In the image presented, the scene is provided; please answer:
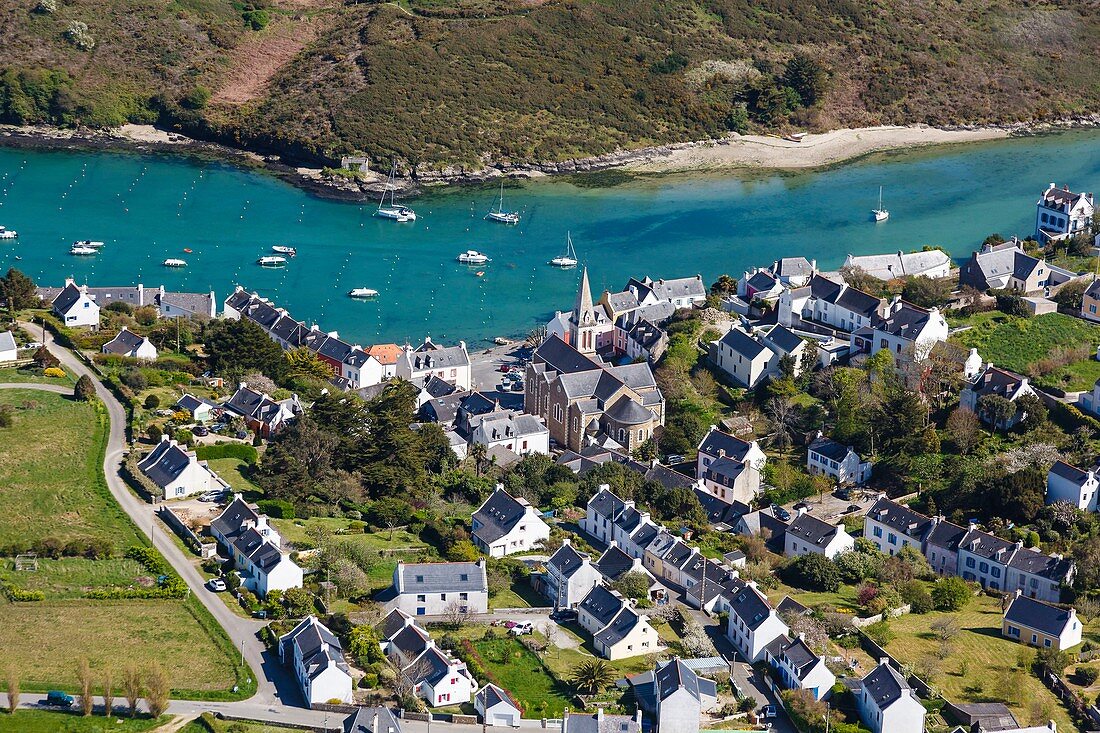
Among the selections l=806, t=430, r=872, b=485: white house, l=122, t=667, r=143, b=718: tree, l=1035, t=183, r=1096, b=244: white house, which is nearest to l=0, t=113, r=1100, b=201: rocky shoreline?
l=1035, t=183, r=1096, b=244: white house

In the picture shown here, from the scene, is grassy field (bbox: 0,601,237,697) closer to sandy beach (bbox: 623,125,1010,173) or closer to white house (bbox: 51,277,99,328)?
white house (bbox: 51,277,99,328)

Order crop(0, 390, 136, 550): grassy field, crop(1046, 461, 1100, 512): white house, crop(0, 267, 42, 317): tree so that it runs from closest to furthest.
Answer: crop(0, 390, 136, 550): grassy field < crop(1046, 461, 1100, 512): white house < crop(0, 267, 42, 317): tree

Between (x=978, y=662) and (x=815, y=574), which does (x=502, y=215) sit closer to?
(x=815, y=574)

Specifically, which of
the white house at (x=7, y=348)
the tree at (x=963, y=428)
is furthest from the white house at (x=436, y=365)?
the tree at (x=963, y=428)

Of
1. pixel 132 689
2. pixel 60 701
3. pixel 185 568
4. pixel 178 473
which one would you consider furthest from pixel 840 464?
pixel 60 701

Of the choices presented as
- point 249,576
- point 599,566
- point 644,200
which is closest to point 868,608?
point 599,566

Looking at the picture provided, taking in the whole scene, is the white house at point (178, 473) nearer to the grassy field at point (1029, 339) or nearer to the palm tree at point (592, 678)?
the palm tree at point (592, 678)

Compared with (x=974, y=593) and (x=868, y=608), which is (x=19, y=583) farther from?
(x=974, y=593)
